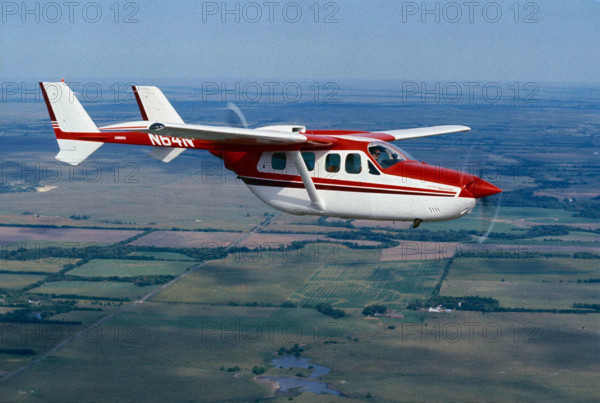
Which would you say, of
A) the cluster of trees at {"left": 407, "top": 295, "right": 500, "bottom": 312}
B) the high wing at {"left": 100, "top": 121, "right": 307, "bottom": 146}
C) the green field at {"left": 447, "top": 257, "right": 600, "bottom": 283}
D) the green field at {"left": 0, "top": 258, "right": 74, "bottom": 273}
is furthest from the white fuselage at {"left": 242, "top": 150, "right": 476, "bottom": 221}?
the green field at {"left": 0, "top": 258, "right": 74, "bottom": 273}

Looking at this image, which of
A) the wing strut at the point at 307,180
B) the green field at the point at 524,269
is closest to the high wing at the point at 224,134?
the wing strut at the point at 307,180

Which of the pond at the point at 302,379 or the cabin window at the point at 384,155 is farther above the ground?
the cabin window at the point at 384,155

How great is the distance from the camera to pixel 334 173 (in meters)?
31.7

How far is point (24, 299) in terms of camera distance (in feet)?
454

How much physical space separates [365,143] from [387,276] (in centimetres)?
11134

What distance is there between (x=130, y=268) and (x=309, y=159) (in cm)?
12174

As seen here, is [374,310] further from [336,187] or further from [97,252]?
[336,187]

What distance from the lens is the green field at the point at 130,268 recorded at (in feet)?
477

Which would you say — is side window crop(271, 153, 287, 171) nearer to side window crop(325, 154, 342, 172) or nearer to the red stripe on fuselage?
the red stripe on fuselage

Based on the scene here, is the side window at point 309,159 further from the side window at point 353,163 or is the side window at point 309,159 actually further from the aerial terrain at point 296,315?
the aerial terrain at point 296,315

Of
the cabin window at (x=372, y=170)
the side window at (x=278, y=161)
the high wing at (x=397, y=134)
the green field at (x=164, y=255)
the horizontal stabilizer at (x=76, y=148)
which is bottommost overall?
the green field at (x=164, y=255)

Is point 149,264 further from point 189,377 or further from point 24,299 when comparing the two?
point 189,377

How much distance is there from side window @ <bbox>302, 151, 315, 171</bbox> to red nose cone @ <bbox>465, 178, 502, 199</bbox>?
241 inches

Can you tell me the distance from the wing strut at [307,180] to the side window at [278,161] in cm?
56
